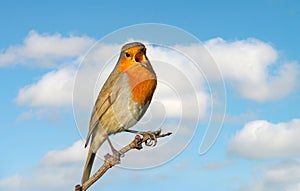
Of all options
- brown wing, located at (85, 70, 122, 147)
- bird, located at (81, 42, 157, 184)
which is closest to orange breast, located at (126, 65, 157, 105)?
bird, located at (81, 42, 157, 184)

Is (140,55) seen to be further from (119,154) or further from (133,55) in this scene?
(119,154)

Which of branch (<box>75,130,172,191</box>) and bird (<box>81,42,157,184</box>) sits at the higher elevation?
bird (<box>81,42,157,184</box>)

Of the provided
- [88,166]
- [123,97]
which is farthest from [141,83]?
[88,166]

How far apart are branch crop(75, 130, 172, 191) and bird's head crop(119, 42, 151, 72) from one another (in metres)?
0.41

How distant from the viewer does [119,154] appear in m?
2.67

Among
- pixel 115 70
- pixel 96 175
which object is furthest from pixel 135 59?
pixel 96 175

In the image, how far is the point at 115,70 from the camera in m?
2.86

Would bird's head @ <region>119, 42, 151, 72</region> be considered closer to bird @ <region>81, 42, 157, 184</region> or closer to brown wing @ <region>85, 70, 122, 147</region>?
bird @ <region>81, 42, 157, 184</region>

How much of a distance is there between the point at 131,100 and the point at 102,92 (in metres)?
0.23

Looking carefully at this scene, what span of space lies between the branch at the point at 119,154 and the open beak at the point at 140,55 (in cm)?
43

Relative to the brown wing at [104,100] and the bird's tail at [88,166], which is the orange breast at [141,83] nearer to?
the brown wing at [104,100]

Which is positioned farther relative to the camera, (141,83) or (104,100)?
(104,100)

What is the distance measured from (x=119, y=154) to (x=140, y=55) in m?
0.61

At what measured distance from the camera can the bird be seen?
2.60m
